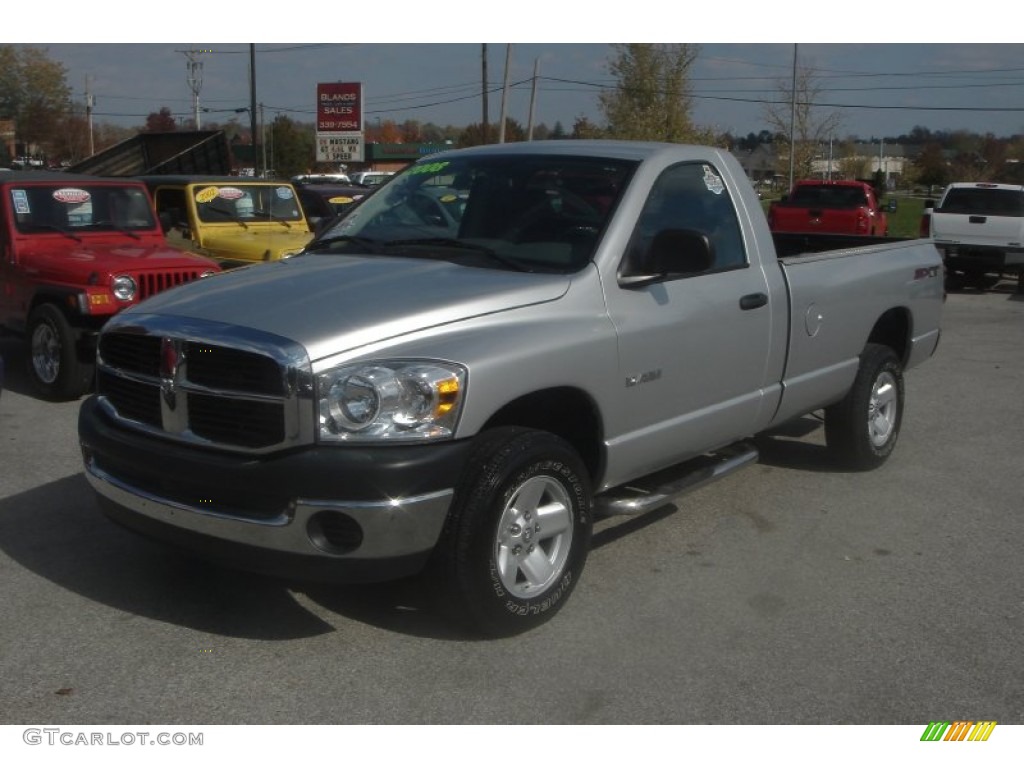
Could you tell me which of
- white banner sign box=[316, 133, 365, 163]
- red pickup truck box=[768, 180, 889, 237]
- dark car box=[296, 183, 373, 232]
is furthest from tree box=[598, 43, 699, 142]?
dark car box=[296, 183, 373, 232]

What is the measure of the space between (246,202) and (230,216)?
11.2 inches

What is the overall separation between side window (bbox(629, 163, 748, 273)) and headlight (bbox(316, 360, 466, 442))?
1.37 m

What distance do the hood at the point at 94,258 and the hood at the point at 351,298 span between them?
179 inches

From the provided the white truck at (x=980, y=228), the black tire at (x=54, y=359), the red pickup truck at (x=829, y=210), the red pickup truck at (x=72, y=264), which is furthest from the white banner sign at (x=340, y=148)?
the black tire at (x=54, y=359)

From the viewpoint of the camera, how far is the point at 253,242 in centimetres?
1128

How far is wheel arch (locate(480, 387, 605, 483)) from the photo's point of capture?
4512 mm

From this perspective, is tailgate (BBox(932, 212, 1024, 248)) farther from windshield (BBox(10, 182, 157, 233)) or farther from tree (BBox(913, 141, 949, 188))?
tree (BBox(913, 141, 949, 188))

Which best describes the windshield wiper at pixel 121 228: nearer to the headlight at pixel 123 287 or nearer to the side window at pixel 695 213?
the headlight at pixel 123 287

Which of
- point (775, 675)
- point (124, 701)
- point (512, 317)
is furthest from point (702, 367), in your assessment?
point (124, 701)

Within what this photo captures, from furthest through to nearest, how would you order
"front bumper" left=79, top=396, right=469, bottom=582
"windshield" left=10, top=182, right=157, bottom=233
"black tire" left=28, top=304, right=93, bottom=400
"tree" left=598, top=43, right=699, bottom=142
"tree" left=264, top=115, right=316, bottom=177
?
"tree" left=264, top=115, right=316, bottom=177
"tree" left=598, top=43, right=699, bottom=142
"windshield" left=10, top=182, right=157, bottom=233
"black tire" left=28, top=304, right=93, bottom=400
"front bumper" left=79, top=396, right=469, bottom=582

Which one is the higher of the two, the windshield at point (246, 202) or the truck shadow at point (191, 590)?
the windshield at point (246, 202)

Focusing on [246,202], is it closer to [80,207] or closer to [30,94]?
[80,207]

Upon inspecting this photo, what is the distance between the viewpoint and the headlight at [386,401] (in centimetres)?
394
